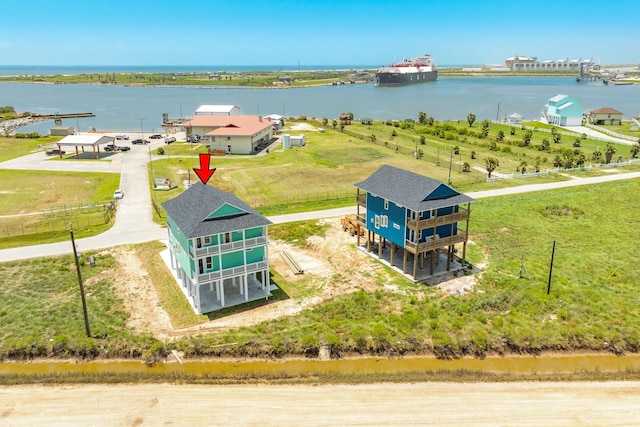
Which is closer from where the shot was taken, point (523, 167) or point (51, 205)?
point (51, 205)

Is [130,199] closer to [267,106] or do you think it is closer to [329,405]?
[329,405]

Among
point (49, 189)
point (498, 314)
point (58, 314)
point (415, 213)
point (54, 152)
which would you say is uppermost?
point (415, 213)

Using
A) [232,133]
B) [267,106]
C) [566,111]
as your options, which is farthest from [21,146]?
[566,111]

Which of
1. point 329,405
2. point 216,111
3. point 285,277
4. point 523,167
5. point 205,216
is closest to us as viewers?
point 329,405

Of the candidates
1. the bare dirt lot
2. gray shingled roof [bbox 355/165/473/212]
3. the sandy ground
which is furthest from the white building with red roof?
gray shingled roof [bbox 355/165/473/212]

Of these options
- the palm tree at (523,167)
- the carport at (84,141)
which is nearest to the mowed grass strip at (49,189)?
the carport at (84,141)

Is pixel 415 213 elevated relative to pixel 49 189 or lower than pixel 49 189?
elevated
